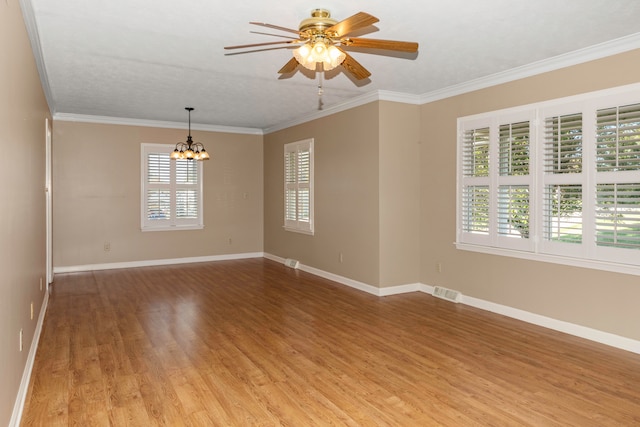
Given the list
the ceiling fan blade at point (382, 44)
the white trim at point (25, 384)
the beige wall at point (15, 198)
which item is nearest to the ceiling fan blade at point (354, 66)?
the ceiling fan blade at point (382, 44)

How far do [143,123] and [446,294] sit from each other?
5.93 metres

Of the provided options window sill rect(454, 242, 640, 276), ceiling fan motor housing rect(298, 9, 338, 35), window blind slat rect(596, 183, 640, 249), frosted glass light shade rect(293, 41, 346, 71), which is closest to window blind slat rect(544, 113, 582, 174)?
window blind slat rect(596, 183, 640, 249)

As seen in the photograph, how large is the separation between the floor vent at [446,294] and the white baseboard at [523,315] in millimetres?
72

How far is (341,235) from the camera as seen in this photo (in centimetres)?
647

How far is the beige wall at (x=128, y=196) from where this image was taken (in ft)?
23.9

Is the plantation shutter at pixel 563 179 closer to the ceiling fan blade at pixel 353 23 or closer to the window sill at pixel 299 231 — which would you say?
the ceiling fan blade at pixel 353 23

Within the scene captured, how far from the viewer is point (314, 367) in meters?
3.39

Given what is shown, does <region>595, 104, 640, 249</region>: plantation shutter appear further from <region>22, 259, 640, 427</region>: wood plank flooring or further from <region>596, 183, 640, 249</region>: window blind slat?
<region>22, 259, 640, 427</region>: wood plank flooring

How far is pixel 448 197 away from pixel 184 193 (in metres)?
5.01

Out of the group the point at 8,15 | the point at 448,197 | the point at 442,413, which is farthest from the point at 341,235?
the point at 8,15

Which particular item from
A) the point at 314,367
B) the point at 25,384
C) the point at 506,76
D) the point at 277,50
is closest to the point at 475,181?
the point at 506,76

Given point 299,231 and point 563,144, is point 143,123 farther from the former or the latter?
point 563,144

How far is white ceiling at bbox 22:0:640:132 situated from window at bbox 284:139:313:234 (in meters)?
1.36

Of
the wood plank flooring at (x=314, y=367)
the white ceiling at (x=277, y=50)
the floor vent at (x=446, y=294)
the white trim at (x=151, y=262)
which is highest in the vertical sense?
the white ceiling at (x=277, y=50)
